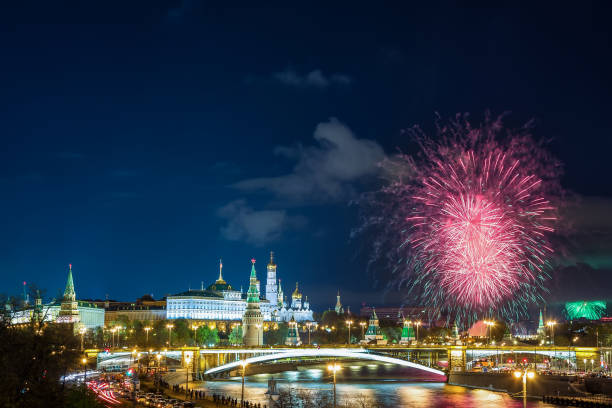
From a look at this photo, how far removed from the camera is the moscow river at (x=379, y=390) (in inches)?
2263

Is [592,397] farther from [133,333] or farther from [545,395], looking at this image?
[133,333]

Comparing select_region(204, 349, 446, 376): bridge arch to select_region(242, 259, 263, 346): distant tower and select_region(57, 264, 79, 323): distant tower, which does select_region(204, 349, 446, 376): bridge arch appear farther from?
select_region(57, 264, 79, 323): distant tower

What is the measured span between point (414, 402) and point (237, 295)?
137m

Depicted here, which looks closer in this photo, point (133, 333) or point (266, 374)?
point (266, 374)

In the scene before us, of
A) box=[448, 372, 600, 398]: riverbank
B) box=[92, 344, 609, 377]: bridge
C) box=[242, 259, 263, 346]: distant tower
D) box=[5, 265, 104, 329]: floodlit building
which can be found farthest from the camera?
box=[242, 259, 263, 346]: distant tower

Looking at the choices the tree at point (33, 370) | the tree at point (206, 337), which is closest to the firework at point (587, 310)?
the tree at point (206, 337)

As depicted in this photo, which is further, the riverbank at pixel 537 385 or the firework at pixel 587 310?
the firework at pixel 587 310

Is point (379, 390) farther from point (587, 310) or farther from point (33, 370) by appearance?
point (587, 310)

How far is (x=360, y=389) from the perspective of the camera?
2682 inches

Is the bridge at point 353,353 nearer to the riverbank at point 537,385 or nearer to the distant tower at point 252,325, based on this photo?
the riverbank at point 537,385

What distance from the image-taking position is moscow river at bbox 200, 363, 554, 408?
189 ft

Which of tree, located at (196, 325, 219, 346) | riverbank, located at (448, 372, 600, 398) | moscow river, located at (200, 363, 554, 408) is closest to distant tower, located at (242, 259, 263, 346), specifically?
tree, located at (196, 325, 219, 346)

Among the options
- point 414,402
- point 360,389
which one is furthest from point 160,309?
point 414,402

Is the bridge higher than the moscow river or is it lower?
higher
